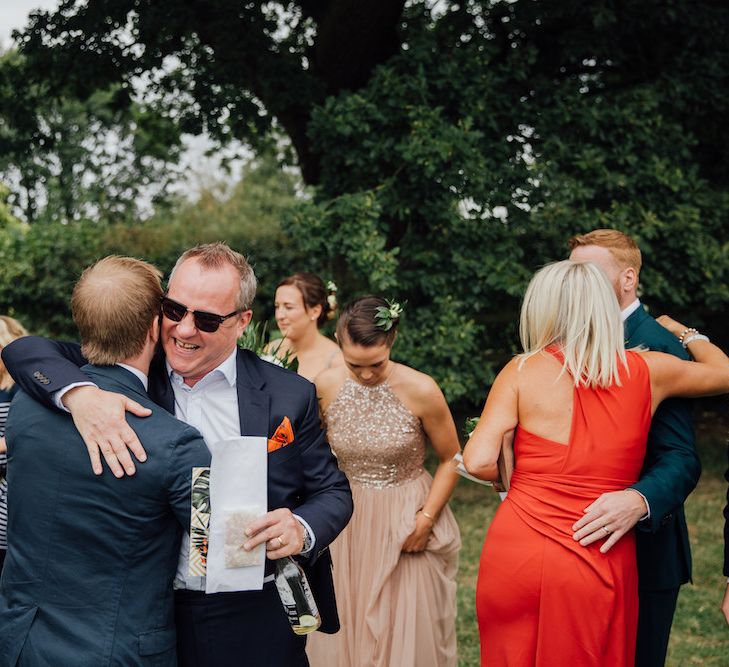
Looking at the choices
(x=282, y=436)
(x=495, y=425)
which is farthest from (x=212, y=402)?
(x=495, y=425)

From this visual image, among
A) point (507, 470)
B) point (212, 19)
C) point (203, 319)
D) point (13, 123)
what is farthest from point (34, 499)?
point (13, 123)

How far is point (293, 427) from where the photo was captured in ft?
8.80

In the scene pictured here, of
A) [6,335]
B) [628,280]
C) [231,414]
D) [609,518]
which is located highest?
[628,280]

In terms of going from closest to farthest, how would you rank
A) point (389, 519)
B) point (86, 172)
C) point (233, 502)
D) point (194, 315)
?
point (233, 502)
point (194, 315)
point (389, 519)
point (86, 172)

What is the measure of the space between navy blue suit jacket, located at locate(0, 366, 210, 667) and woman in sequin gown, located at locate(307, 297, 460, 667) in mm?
1946

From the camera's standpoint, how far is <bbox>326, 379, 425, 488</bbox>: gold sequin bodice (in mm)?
4281

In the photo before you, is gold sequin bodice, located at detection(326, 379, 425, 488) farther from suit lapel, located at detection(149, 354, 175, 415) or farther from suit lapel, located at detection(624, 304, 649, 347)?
suit lapel, located at detection(149, 354, 175, 415)

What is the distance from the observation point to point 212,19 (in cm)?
867

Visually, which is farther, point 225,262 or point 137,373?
point 225,262

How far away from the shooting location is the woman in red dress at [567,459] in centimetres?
290

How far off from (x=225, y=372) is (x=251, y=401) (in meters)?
0.15

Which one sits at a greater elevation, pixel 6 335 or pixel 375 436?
pixel 6 335

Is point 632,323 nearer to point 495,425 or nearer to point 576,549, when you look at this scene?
point 495,425

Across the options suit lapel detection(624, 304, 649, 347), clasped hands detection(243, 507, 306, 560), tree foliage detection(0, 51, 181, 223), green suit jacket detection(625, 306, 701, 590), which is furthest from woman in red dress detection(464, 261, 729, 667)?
tree foliage detection(0, 51, 181, 223)
